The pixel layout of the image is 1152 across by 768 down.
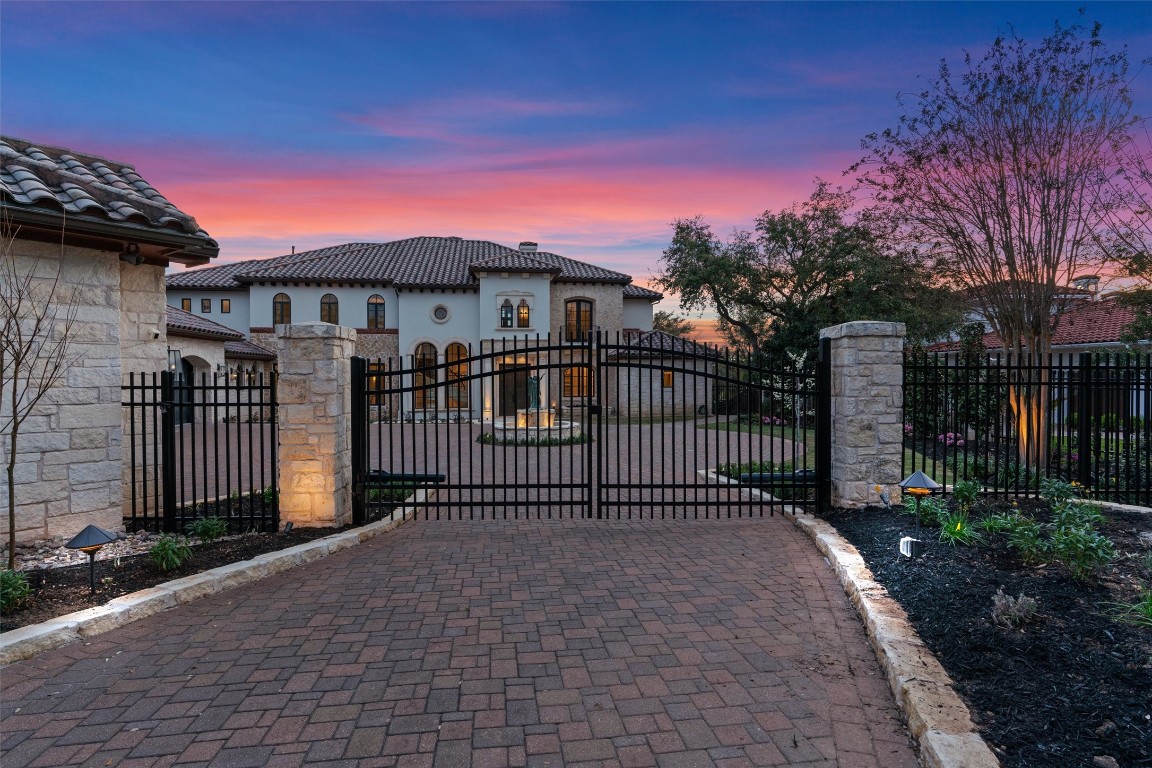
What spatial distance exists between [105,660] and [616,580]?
146 inches

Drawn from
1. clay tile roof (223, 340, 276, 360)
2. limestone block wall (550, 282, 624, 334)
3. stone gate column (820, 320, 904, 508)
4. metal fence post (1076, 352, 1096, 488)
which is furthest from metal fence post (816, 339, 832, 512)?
clay tile roof (223, 340, 276, 360)

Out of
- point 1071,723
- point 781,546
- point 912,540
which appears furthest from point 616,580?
point 1071,723

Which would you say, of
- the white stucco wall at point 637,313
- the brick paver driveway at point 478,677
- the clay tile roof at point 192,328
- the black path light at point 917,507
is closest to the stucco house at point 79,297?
the brick paver driveway at point 478,677

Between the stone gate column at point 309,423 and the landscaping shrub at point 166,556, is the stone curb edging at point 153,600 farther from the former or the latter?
the stone gate column at point 309,423

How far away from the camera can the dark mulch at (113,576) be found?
4.39m

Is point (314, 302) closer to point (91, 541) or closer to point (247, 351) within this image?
point (247, 351)

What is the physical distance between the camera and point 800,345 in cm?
2597

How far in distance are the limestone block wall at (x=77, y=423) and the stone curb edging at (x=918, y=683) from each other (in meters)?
7.31

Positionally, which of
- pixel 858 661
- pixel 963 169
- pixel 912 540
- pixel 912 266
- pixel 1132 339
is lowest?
pixel 858 661

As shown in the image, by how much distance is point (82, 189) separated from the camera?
602cm

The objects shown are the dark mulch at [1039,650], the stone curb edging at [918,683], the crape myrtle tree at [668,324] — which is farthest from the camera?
the crape myrtle tree at [668,324]

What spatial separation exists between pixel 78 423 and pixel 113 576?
6.30ft

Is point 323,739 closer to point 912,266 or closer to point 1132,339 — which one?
point 912,266

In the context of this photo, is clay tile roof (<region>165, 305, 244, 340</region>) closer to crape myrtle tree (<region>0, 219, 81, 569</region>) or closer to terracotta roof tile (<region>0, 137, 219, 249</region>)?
terracotta roof tile (<region>0, 137, 219, 249</region>)
